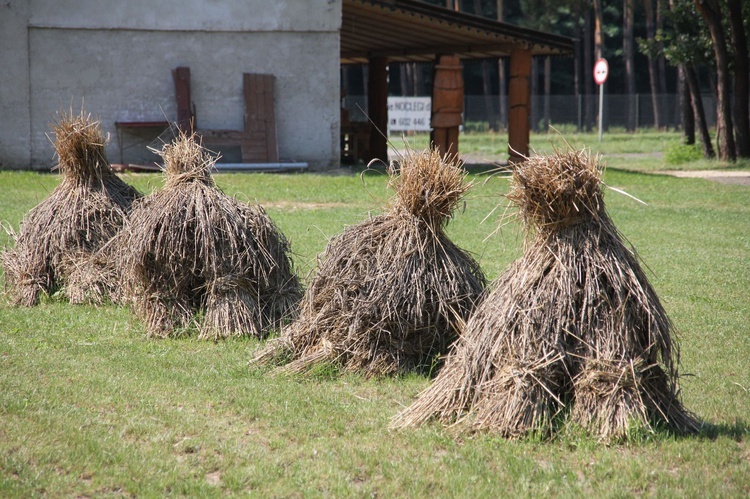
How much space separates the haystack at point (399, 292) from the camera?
582cm

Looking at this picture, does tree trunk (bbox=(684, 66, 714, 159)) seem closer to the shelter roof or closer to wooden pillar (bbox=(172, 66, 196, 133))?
the shelter roof

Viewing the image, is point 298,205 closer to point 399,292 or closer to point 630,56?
point 399,292

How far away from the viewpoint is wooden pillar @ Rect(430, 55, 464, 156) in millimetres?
18906

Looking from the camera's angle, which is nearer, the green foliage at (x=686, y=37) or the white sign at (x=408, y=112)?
the green foliage at (x=686, y=37)

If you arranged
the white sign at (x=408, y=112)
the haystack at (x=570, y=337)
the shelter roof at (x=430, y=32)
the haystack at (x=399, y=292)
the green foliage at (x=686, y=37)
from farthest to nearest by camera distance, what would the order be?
the white sign at (x=408, y=112) < the green foliage at (x=686, y=37) < the shelter roof at (x=430, y=32) < the haystack at (x=399, y=292) < the haystack at (x=570, y=337)

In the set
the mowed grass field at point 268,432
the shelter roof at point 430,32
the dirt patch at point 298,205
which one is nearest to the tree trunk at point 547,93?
the shelter roof at point 430,32

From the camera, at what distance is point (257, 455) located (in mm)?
4484

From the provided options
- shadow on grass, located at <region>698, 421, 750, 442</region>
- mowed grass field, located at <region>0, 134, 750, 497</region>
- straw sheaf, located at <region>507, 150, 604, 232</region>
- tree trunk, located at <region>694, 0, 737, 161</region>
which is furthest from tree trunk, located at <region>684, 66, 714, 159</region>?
straw sheaf, located at <region>507, 150, 604, 232</region>

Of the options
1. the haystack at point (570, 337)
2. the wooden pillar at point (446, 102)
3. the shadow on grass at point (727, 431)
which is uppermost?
the wooden pillar at point (446, 102)

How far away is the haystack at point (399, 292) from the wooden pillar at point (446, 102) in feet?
42.8

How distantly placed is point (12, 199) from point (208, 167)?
853 centimetres

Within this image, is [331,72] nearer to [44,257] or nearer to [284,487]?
[44,257]

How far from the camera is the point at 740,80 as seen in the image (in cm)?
2203

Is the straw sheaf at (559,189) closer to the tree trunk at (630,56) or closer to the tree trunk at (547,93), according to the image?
the tree trunk at (547,93)
